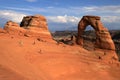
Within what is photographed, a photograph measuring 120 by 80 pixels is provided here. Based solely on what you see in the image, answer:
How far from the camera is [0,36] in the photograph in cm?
2717

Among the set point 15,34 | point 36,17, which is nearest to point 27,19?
point 36,17

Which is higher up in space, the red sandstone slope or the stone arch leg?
the stone arch leg

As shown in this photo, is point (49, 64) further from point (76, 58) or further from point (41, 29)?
point (41, 29)

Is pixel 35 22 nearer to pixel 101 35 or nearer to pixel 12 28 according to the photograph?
pixel 12 28

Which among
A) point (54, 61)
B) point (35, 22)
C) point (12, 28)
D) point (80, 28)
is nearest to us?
point (54, 61)

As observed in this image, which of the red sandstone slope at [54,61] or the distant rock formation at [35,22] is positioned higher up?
the distant rock formation at [35,22]

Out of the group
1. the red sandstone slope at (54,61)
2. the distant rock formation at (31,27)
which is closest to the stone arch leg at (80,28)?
the distant rock formation at (31,27)

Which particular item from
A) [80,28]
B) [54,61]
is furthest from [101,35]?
[54,61]

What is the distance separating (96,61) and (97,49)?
6.15m

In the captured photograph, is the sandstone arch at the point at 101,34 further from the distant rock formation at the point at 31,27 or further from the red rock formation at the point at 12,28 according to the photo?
the red rock formation at the point at 12,28

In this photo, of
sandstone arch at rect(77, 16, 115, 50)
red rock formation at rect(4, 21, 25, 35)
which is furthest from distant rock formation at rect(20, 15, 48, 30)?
sandstone arch at rect(77, 16, 115, 50)

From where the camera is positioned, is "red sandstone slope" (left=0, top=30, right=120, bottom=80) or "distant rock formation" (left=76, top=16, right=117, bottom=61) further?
"distant rock formation" (left=76, top=16, right=117, bottom=61)

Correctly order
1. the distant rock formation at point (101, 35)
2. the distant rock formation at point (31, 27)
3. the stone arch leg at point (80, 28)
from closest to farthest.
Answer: the distant rock formation at point (31, 27), the distant rock formation at point (101, 35), the stone arch leg at point (80, 28)

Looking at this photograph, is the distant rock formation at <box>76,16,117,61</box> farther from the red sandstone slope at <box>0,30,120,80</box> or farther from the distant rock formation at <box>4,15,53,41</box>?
the distant rock formation at <box>4,15,53,41</box>
